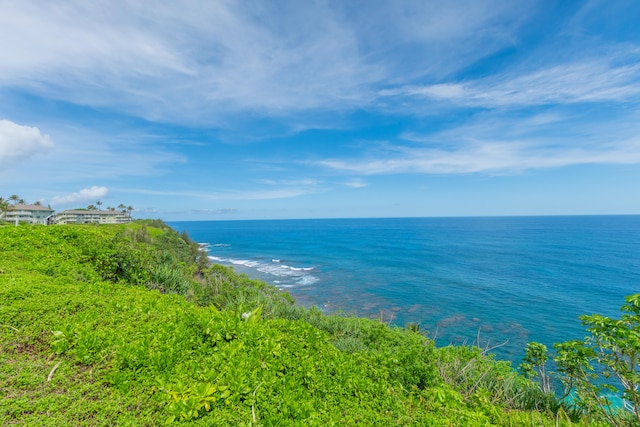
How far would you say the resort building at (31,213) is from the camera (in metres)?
62.4

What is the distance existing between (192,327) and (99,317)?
1563 millimetres

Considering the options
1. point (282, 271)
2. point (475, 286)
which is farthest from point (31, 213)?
point (475, 286)

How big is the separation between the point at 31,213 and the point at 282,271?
219ft

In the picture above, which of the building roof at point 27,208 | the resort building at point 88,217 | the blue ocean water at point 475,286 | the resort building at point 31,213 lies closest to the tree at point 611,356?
the blue ocean water at point 475,286

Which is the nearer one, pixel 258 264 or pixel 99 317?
pixel 99 317

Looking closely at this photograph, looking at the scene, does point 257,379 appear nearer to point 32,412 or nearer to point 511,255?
point 32,412

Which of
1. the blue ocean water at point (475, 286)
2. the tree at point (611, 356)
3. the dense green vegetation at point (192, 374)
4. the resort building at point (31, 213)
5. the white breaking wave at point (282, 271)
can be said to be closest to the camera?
the dense green vegetation at point (192, 374)

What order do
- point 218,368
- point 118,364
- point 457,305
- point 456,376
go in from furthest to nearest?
point 457,305, point 456,376, point 218,368, point 118,364

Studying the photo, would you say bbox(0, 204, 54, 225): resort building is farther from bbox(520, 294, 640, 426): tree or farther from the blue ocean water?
bbox(520, 294, 640, 426): tree

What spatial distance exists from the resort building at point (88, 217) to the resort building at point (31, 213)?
1797mm

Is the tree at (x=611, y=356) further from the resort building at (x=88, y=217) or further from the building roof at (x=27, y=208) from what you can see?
the building roof at (x=27, y=208)

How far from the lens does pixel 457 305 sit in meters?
29.5

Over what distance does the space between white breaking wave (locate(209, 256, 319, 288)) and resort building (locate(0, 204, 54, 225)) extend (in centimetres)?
4836

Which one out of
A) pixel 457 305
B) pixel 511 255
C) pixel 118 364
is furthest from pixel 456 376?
pixel 511 255
